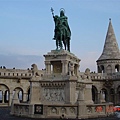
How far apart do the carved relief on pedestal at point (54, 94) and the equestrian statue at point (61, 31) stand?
3345mm

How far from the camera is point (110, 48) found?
44.3 m

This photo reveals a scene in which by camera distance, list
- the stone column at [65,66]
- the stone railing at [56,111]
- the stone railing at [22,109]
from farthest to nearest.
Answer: the stone column at [65,66]
the stone railing at [22,109]
the stone railing at [56,111]

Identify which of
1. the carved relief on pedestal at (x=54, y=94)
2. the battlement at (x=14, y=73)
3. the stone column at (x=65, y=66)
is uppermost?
the battlement at (x=14, y=73)

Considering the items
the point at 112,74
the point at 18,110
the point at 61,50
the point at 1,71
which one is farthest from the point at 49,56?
the point at 112,74

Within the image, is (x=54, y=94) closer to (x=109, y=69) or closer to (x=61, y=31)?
(x=61, y=31)

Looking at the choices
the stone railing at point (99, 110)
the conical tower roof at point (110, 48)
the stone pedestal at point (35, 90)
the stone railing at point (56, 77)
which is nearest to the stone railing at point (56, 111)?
the stone railing at point (99, 110)

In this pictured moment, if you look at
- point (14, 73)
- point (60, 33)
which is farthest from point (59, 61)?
point (14, 73)

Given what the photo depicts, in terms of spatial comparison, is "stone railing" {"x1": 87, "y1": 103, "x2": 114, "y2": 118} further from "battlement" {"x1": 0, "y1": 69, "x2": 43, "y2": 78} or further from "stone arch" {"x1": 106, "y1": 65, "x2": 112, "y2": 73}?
"stone arch" {"x1": 106, "y1": 65, "x2": 112, "y2": 73}

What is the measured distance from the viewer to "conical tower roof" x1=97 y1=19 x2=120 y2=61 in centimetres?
4378

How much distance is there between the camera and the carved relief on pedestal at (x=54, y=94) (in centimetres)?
1733

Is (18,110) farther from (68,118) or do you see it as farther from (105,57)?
(105,57)

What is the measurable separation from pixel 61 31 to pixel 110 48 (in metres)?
26.7

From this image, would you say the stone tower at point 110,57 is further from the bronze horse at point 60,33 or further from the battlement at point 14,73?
the bronze horse at point 60,33

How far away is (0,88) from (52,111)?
2554 cm
